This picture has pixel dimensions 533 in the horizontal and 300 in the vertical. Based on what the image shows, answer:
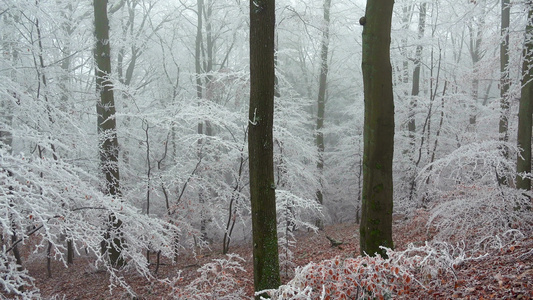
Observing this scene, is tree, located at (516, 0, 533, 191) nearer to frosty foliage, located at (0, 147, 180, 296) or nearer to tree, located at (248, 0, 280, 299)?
tree, located at (248, 0, 280, 299)

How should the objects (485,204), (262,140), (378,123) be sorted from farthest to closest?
1. (485,204)
2. (262,140)
3. (378,123)

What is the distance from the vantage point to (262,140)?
4.39 m

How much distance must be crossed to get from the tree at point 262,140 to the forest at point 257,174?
0.02 m

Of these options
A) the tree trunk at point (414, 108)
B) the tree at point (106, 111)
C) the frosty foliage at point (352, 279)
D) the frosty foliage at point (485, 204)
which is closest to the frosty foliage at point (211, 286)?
the frosty foliage at point (352, 279)

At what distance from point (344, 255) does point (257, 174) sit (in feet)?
16.1

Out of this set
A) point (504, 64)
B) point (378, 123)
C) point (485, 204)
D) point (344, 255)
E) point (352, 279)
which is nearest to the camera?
point (352, 279)

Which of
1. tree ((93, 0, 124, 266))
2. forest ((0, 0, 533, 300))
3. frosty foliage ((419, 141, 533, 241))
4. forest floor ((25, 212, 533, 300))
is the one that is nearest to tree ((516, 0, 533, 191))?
forest ((0, 0, 533, 300))

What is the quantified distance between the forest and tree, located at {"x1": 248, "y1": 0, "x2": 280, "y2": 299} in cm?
2

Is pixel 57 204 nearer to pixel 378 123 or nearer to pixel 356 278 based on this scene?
pixel 356 278

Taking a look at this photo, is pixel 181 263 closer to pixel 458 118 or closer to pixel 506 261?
pixel 506 261

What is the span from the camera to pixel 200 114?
8.38 metres

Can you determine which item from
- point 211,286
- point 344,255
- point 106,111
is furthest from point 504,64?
point 106,111

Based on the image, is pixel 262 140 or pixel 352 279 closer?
pixel 352 279

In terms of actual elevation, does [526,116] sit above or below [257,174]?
above
